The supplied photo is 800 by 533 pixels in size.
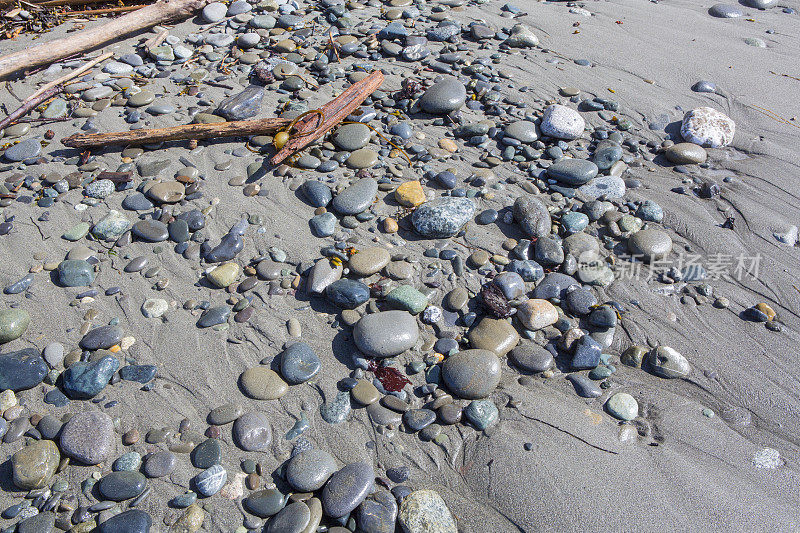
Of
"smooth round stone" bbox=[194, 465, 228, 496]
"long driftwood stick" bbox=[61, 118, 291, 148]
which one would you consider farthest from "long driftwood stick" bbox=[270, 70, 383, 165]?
"smooth round stone" bbox=[194, 465, 228, 496]

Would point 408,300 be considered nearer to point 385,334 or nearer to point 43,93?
point 385,334

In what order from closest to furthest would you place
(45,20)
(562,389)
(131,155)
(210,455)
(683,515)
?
(683,515), (210,455), (562,389), (131,155), (45,20)

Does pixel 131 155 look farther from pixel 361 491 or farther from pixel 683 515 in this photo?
pixel 683 515

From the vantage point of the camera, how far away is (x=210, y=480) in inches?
86.5

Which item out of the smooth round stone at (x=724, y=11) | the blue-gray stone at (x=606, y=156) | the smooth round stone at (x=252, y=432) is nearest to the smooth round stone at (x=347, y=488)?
the smooth round stone at (x=252, y=432)

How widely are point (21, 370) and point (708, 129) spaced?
15.3ft

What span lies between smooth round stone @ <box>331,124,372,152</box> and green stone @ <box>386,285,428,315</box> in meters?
1.34

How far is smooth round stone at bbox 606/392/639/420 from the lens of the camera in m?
2.46

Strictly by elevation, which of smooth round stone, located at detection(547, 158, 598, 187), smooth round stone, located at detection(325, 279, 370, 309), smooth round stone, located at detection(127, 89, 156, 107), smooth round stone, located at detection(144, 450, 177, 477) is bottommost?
smooth round stone, located at detection(144, 450, 177, 477)

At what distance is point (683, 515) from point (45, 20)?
635cm

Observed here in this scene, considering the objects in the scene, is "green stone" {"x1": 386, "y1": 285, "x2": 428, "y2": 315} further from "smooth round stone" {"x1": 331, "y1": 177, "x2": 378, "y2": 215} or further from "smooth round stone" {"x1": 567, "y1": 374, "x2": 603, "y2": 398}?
"smooth round stone" {"x1": 567, "y1": 374, "x2": 603, "y2": 398}

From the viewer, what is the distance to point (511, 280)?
2893 mm

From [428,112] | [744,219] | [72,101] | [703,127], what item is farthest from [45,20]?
[744,219]

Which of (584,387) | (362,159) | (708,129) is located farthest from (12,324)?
(708,129)
